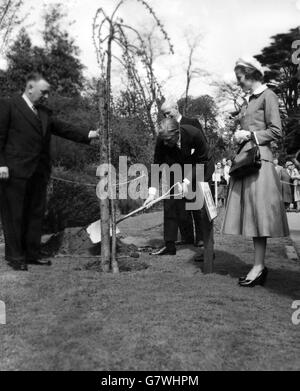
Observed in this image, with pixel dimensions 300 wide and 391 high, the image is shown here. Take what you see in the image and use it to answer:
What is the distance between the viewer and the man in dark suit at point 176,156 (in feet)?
20.3

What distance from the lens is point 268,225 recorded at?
16.0 feet

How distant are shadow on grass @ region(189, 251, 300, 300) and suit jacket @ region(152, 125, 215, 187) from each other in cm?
98

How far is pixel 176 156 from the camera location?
688 centimetres

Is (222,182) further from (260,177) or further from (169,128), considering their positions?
(260,177)

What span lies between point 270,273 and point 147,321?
2375 mm

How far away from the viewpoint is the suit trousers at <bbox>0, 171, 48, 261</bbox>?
5.78 meters

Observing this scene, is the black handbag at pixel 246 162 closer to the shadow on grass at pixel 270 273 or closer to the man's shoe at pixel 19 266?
the shadow on grass at pixel 270 273

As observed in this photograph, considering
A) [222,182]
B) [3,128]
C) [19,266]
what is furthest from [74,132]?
[222,182]

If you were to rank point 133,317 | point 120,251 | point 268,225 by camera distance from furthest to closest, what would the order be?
point 120,251, point 268,225, point 133,317

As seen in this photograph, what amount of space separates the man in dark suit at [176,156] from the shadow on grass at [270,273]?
0.66 m

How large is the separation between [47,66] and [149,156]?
21.7 metres

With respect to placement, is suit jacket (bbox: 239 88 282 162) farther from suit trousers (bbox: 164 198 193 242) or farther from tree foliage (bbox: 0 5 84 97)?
tree foliage (bbox: 0 5 84 97)
